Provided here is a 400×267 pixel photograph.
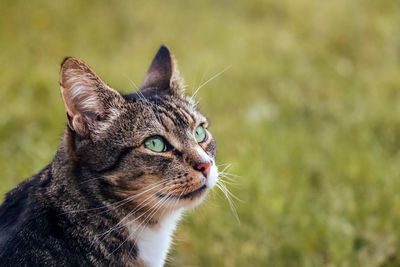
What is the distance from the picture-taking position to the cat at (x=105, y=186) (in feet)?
7.96

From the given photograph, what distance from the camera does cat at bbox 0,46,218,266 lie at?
2426 millimetres

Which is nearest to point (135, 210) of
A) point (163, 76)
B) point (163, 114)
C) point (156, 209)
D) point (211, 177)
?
point (156, 209)

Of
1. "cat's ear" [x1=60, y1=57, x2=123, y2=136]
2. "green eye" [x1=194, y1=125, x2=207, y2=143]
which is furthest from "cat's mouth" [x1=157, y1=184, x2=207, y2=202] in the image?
"cat's ear" [x1=60, y1=57, x2=123, y2=136]

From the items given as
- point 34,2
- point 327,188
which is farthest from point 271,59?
point 34,2

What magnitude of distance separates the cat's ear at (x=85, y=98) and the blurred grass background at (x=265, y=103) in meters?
Result: 0.71

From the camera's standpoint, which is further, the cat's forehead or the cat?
the cat's forehead

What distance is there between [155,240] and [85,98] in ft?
2.70

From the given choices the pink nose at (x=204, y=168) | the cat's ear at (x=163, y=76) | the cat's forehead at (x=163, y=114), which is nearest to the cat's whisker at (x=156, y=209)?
the pink nose at (x=204, y=168)

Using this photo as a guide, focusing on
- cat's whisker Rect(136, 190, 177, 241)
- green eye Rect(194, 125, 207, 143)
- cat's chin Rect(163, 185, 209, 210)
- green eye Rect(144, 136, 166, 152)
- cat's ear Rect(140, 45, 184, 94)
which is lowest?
cat's whisker Rect(136, 190, 177, 241)

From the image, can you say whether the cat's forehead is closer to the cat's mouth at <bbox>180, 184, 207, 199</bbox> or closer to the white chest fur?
the cat's mouth at <bbox>180, 184, 207, 199</bbox>

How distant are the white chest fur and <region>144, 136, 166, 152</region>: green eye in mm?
368

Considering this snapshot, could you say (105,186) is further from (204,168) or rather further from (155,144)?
(204,168)

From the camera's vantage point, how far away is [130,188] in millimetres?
2547

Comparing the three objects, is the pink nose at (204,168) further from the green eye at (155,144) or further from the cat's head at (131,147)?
the green eye at (155,144)
